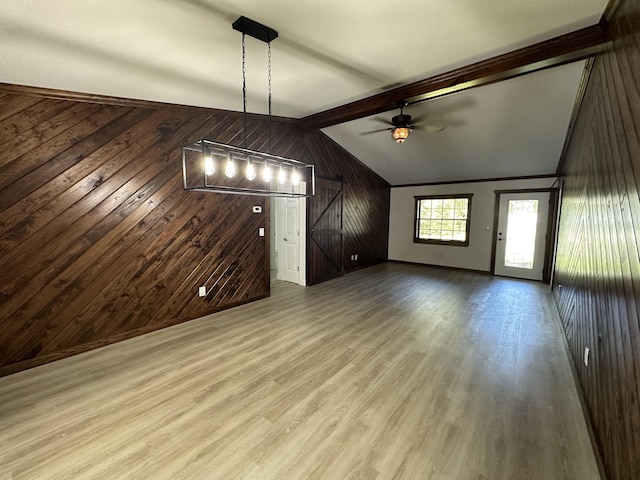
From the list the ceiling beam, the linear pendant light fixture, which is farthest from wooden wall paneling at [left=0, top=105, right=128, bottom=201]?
the ceiling beam

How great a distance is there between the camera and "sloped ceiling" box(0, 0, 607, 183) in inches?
74.8

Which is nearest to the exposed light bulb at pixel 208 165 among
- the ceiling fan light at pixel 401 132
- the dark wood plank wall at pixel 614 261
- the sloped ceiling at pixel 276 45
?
the sloped ceiling at pixel 276 45

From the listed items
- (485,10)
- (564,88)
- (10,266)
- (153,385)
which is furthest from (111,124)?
(564,88)

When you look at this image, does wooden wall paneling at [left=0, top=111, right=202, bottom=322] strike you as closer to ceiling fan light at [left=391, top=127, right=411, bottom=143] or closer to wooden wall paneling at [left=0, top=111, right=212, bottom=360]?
wooden wall paneling at [left=0, top=111, right=212, bottom=360]

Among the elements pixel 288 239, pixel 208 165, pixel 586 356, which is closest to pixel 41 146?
pixel 208 165

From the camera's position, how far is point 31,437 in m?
1.75

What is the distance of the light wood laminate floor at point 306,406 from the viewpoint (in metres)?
1.57

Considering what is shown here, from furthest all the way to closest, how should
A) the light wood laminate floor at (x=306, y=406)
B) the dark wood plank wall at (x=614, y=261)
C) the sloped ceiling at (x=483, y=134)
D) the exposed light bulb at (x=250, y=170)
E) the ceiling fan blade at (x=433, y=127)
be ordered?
the ceiling fan blade at (x=433, y=127) → the sloped ceiling at (x=483, y=134) → the exposed light bulb at (x=250, y=170) → the light wood laminate floor at (x=306, y=406) → the dark wood plank wall at (x=614, y=261)

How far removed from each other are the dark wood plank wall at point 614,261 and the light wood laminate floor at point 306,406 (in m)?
0.32

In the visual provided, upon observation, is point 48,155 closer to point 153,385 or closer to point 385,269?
point 153,385

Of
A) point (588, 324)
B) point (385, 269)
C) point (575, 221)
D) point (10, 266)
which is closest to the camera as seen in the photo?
point (588, 324)

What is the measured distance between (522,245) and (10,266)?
28.0ft

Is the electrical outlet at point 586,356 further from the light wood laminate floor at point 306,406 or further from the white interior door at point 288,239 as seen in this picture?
the white interior door at point 288,239

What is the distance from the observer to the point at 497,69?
2736 millimetres
